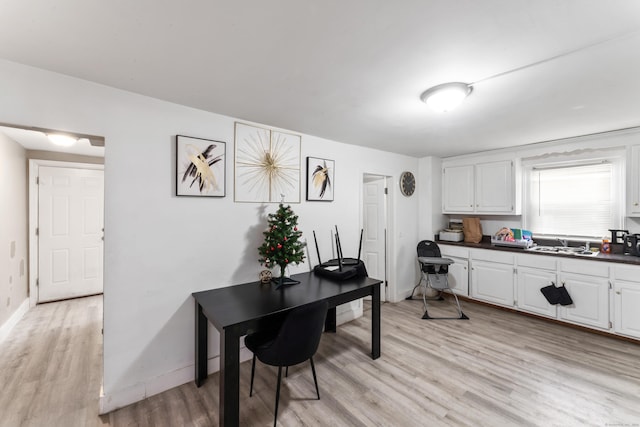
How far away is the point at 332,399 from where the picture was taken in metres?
2.00

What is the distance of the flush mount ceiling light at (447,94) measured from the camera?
1804 millimetres

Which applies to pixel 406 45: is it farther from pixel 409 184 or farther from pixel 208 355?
pixel 409 184

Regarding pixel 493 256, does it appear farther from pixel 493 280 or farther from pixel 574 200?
pixel 574 200

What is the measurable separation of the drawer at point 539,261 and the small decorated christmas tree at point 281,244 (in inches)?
118

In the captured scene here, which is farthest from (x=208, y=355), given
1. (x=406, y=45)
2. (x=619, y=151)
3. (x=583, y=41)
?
(x=619, y=151)

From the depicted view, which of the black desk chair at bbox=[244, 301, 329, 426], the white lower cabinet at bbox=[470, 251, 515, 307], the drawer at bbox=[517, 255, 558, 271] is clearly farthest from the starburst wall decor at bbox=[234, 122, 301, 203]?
the drawer at bbox=[517, 255, 558, 271]

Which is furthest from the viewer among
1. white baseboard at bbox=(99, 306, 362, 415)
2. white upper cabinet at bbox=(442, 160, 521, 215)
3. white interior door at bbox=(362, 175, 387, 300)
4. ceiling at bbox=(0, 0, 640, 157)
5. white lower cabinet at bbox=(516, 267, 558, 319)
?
white interior door at bbox=(362, 175, 387, 300)

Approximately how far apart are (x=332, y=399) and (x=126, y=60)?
2.65 metres

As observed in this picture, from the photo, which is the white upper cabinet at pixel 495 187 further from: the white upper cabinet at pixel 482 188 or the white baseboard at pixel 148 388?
the white baseboard at pixel 148 388

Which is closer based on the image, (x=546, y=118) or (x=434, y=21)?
(x=434, y=21)

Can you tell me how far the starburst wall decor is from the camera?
2.50 metres

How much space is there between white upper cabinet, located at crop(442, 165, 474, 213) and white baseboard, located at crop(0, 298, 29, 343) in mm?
5835

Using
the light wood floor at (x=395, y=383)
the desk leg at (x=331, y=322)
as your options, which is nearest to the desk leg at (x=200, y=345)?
the light wood floor at (x=395, y=383)

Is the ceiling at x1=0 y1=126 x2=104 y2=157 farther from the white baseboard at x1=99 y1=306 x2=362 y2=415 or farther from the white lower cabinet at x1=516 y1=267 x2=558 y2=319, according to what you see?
the white lower cabinet at x1=516 y1=267 x2=558 y2=319
